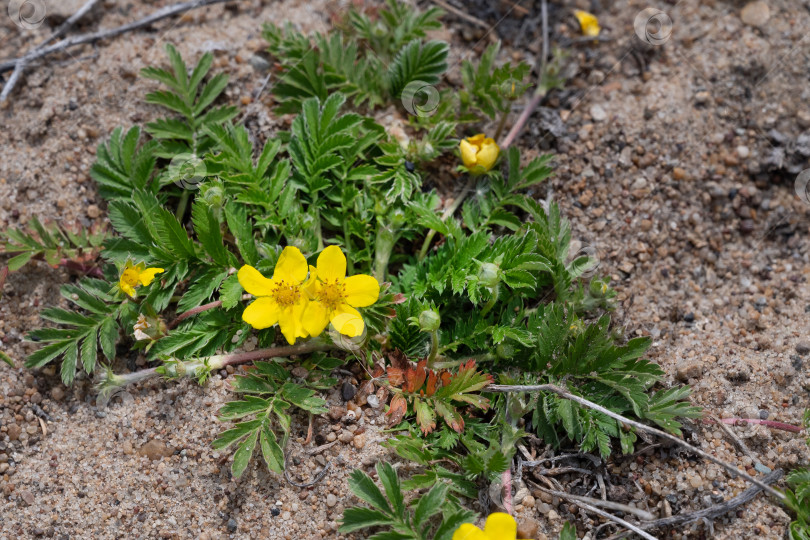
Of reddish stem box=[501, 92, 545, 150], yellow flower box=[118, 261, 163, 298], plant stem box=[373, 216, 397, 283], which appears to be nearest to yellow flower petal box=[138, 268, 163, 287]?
yellow flower box=[118, 261, 163, 298]

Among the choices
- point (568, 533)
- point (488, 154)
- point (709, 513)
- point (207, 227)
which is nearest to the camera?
point (568, 533)

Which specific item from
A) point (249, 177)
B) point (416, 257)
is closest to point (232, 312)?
point (249, 177)

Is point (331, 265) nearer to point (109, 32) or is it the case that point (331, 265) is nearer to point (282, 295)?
point (282, 295)

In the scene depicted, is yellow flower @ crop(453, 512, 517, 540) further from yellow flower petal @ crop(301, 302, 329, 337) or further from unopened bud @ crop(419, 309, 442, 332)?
yellow flower petal @ crop(301, 302, 329, 337)

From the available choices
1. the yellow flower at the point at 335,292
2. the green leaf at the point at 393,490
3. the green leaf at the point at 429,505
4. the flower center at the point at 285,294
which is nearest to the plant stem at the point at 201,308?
the flower center at the point at 285,294

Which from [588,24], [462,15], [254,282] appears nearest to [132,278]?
[254,282]

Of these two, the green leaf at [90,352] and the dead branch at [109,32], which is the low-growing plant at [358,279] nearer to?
the green leaf at [90,352]

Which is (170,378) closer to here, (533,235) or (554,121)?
(533,235)

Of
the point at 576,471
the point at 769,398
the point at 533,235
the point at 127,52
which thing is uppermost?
the point at 127,52
